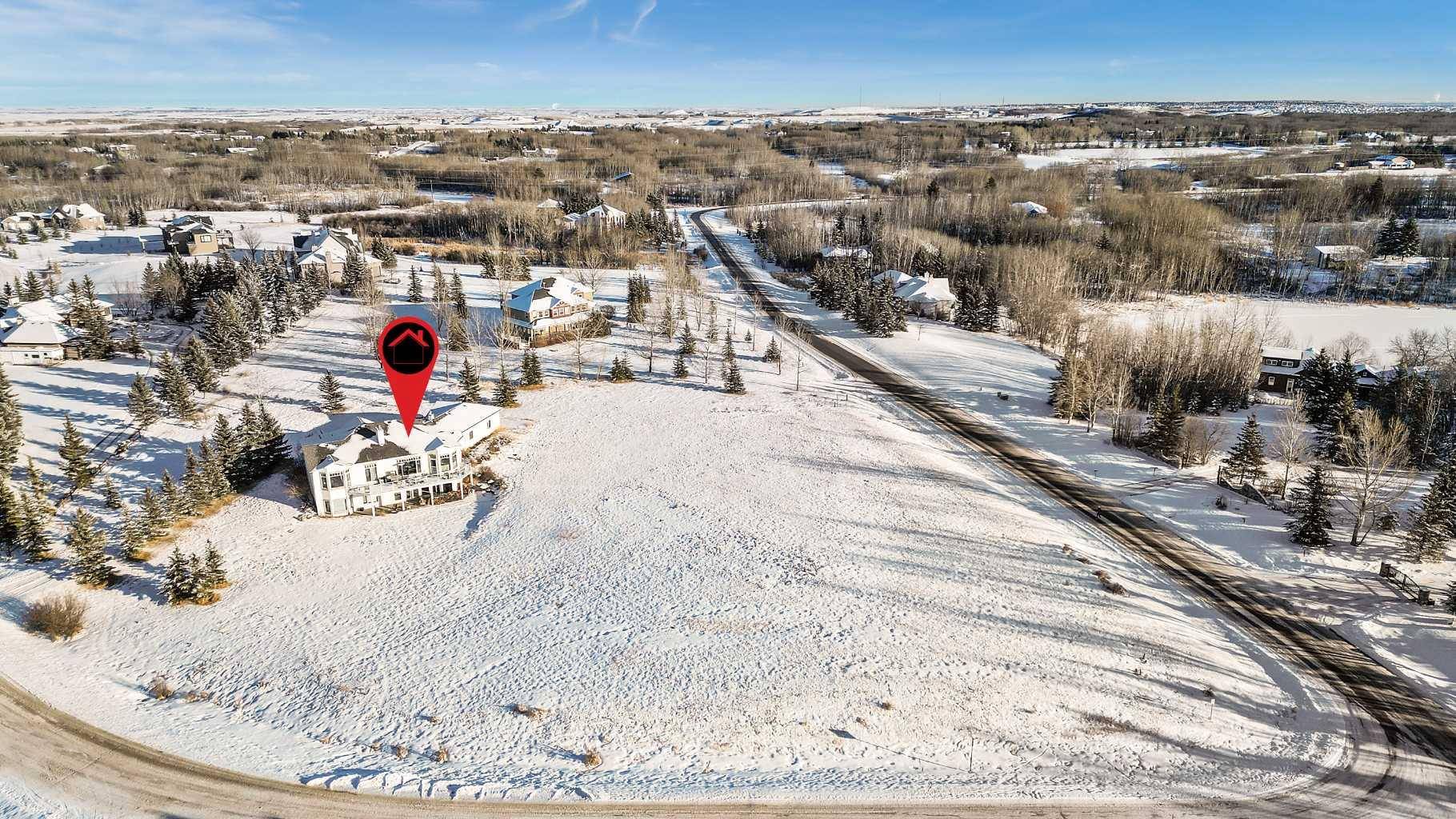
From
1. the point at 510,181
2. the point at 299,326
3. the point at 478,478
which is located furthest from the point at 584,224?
the point at 478,478

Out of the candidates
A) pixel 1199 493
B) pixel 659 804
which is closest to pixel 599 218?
pixel 1199 493

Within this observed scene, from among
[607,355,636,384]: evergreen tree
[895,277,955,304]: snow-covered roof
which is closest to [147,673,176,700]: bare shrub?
[607,355,636,384]: evergreen tree

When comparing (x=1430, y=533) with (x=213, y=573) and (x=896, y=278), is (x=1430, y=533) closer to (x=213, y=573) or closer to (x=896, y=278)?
(x=213, y=573)

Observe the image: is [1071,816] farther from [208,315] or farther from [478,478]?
[208,315]

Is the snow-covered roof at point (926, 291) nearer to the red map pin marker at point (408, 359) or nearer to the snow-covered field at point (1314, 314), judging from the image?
the snow-covered field at point (1314, 314)

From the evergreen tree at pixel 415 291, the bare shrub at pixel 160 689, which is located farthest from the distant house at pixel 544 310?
the bare shrub at pixel 160 689

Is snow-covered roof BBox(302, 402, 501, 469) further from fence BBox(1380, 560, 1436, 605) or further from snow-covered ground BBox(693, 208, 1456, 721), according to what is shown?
fence BBox(1380, 560, 1436, 605)
